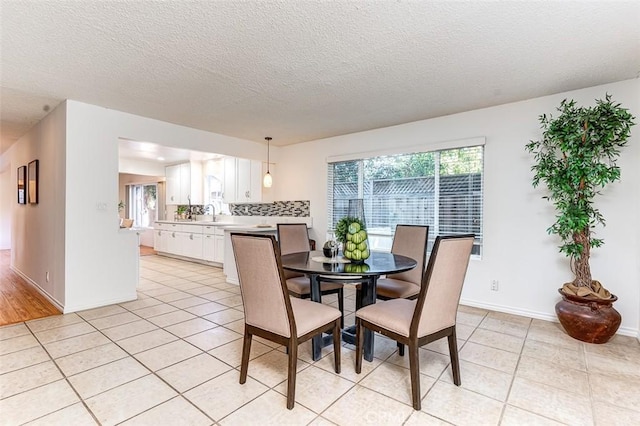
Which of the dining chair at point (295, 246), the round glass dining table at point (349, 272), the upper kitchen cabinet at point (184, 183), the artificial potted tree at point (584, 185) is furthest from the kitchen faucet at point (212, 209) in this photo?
the artificial potted tree at point (584, 185)

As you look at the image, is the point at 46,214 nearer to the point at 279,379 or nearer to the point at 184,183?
the point at 184,183

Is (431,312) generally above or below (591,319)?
above

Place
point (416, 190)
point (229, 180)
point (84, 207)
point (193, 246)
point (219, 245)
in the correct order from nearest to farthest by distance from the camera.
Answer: point (84, 207), point (416, 190), point (219, 245), point (229, 180), point (193, 246)

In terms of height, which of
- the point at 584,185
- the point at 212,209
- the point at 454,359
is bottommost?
the point at 454,359

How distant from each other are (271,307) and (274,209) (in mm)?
4145

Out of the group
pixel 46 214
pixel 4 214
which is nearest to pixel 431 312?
pixel 46 214

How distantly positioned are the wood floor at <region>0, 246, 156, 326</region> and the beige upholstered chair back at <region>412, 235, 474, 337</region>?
12.3ft

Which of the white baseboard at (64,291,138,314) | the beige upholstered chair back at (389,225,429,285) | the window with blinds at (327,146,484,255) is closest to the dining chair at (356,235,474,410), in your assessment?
the beige upholstered chair back at (389,225,429,285)

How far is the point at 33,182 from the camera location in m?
4.31

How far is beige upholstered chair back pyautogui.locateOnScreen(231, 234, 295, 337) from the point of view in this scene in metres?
1.82

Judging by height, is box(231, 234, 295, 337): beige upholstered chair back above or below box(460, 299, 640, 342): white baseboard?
above

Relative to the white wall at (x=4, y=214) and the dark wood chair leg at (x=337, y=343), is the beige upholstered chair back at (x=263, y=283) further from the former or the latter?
the white wall at (x=4, y=214)

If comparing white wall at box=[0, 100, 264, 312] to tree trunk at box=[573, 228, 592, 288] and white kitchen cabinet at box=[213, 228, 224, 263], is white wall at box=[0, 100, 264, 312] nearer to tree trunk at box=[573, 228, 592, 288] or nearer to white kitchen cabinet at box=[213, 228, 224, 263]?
white kitchen cabinet at box=[213, 228, 224, 263]

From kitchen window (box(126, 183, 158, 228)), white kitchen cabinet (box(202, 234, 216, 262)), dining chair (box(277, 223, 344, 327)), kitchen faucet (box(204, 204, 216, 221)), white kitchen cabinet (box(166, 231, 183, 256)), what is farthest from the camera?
kitchen window (box(126, 183, 158, 228))
